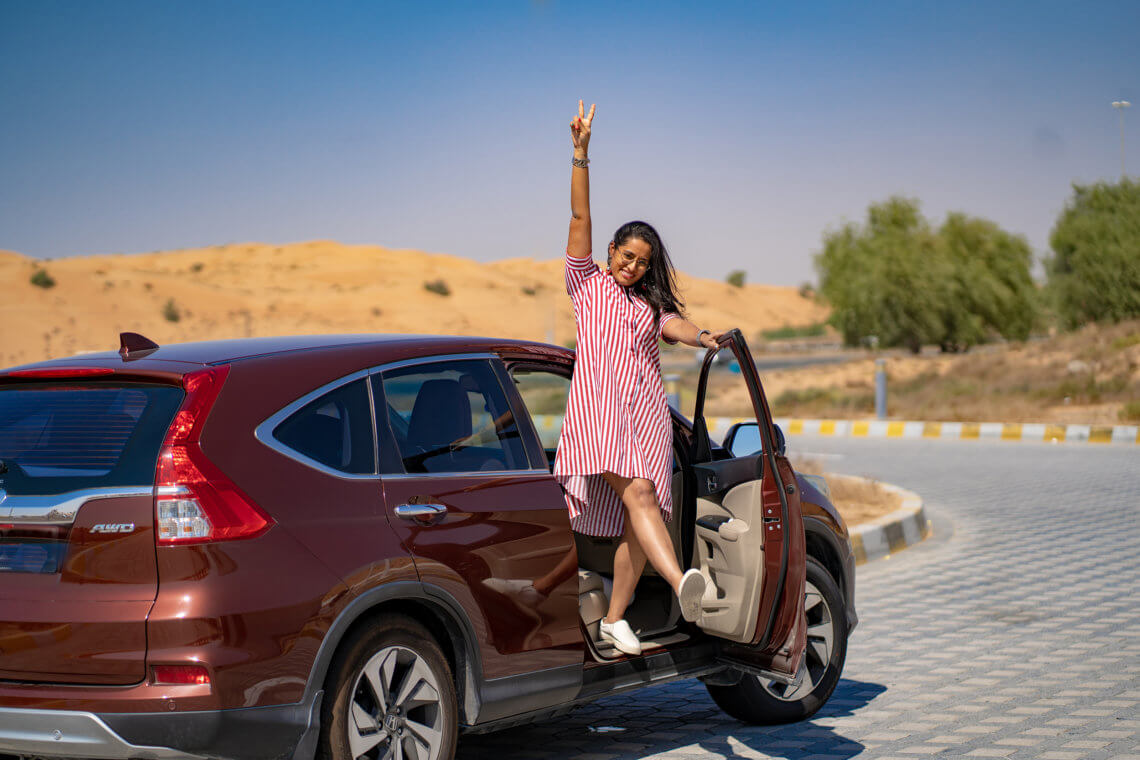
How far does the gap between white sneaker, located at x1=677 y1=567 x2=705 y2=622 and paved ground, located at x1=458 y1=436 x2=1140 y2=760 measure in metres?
0.71

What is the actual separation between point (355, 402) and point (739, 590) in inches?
63.9

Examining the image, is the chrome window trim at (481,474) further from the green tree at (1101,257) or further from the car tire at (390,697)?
the green tree at (1101,257)

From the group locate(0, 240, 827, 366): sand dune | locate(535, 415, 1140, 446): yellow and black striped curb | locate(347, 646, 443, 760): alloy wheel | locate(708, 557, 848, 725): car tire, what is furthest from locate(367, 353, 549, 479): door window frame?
locate(0, 240, 827, 366): sand dune

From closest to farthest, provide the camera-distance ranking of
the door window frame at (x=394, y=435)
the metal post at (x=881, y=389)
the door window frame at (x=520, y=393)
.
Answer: the door window frame at (x=394, y=435)
the door window frame at (x=520, y=393)
the metal post at (x=881, y=389)

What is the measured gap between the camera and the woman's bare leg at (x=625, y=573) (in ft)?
16.2

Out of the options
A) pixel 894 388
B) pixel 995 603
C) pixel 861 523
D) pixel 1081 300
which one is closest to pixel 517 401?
pixel 995 603

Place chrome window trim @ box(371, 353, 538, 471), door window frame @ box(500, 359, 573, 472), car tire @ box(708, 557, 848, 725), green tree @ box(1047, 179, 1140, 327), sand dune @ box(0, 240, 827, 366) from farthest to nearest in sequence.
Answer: sand dune @ box(0, 240, 827, 366) → green tree @ box(1047, 179, 1140, 327) → car tire @ box(708, 557, 848, 725) → door window frame @ box(500, 359, 573, 472) → chrome window trim @ box(371, 353, 538, 471)

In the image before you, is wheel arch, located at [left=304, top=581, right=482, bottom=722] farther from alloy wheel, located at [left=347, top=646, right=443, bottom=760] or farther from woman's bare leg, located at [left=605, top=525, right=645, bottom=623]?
woman's bare leg, located at [left=605, top=525, right=645, bottom=623]

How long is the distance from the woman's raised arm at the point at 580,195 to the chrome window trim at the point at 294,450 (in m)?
1.20

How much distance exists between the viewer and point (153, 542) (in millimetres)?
3566

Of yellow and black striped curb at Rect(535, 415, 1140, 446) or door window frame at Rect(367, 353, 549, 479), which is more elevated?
door window frame at Rect(367, 353, 549, 479)

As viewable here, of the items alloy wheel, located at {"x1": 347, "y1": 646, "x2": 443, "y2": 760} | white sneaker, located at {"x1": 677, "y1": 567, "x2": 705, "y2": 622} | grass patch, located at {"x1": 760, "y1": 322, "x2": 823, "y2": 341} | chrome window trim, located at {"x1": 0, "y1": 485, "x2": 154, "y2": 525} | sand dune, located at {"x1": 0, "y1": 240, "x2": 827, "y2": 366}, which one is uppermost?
sand dune, located at {"x1": 0, "y1": 240, "x2": 827, "y2": 366}

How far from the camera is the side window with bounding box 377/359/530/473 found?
439 cm

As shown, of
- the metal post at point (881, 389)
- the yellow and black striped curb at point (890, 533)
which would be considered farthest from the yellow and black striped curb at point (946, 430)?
the yellow and black striped curb at point (890, 533)
